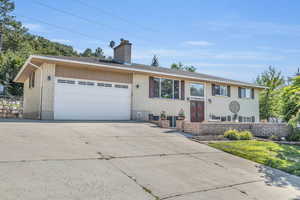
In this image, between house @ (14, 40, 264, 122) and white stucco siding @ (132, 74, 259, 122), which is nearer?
house @ (14, 40, 264, 122)

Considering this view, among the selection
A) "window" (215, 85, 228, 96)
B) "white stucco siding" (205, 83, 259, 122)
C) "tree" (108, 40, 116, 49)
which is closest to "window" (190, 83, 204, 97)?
"white stucco siding" (205, 83, 259, 122)

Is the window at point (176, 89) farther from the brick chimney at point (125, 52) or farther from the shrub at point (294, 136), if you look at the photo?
the shrub at point (294, 136)

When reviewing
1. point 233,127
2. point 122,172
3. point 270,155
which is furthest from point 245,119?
point 122,172

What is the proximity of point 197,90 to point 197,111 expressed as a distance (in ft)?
5.22

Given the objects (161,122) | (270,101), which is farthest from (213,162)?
(270,101)

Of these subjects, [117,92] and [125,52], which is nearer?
[117,92]

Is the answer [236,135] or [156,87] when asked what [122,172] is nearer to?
[236,135]

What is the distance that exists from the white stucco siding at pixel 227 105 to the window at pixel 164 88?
2939mm

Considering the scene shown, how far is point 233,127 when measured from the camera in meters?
11.2

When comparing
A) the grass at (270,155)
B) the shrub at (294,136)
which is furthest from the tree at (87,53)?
the grass at (270,155)

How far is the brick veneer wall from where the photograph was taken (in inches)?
400

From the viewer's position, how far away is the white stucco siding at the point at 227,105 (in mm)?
16828

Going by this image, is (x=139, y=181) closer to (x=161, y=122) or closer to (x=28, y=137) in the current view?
(x=28, y=137)

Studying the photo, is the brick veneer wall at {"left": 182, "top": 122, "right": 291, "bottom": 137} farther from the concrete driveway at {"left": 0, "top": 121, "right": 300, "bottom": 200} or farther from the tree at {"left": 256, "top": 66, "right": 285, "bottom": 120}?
the tree at {"left": 256, "top": 66, "right": 285, "bottom": 120}
